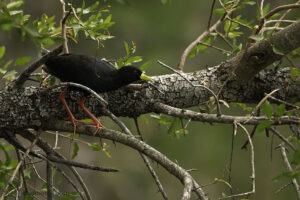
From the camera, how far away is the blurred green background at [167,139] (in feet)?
27.9

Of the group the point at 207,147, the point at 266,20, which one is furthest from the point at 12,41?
the point at 266,20

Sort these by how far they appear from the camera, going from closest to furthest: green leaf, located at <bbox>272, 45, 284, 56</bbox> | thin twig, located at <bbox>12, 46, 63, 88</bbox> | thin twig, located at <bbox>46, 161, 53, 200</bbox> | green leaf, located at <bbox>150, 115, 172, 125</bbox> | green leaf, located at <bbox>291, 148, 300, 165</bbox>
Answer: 1. green leaf, located at <bbox>291, 148, 300, 165</bbox>
2. thin twig, located at <bbox>12, 46, 63, 88</bbox>
3. thin twig, located at <bbox>46, 161, 53, 200</bbox>
4. green leaf, located at <bbox>272, 45, 284, 56</bbox>
5. green leaf, located at <bbox>150, 115, 172, 125</bbox>

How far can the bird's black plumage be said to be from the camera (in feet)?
12.8

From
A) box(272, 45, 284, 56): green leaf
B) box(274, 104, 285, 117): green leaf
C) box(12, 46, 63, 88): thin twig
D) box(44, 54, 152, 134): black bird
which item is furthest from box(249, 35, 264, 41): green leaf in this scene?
box(12, 46, 63, 88): thin twig

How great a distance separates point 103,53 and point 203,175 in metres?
3.00

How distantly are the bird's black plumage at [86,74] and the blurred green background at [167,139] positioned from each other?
3.95m

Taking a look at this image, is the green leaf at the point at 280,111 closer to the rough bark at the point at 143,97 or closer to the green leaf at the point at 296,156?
the green leaf at the point at 296,156

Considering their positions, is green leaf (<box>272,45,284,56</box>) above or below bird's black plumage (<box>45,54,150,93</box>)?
above

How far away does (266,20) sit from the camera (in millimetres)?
3787

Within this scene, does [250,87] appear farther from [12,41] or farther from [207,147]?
[12,41]

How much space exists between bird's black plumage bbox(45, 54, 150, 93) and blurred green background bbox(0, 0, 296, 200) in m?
3.95

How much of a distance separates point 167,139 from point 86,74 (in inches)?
198

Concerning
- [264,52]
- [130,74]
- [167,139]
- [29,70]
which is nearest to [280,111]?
[264,52]

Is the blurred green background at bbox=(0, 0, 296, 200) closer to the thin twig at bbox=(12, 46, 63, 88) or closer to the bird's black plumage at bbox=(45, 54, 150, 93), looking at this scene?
the bird's black plumage at bbox=(45, 54, 150, 93)
